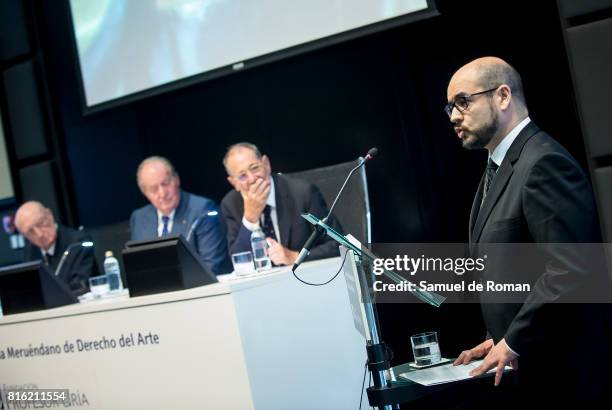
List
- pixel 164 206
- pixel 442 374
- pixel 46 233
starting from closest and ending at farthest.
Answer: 1. pixel 442 374
2. pixel 164 206
3. pixel 46 233

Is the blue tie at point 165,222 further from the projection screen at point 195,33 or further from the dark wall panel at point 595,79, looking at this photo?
the dark wall panel at point 595,79

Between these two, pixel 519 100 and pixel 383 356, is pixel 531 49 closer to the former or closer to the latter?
pixel 519 100

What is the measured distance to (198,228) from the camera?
348cm

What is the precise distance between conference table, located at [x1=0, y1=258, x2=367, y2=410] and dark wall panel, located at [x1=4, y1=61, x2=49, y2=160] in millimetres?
2428

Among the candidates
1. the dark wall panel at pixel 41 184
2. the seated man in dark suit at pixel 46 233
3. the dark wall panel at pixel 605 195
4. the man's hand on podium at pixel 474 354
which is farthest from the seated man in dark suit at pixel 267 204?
the dark wall panel at pixel 41 184

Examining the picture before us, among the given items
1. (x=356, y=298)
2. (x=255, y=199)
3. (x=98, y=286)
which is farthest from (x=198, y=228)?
(x=356, y=298)

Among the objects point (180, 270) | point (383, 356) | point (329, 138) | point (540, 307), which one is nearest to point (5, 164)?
point (329, 138)

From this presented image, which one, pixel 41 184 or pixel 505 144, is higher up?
pixel 41 184

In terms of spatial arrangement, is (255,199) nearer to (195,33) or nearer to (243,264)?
(243,264)

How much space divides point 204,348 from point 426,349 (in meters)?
0.64

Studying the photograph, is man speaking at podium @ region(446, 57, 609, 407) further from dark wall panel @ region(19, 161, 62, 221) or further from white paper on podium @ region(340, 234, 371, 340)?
dark wall panel @ region(19, 161, 62, 221)

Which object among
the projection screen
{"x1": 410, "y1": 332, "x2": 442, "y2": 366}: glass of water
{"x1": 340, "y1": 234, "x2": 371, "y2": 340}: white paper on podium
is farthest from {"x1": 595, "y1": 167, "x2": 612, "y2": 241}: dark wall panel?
{"x1": 340, "y1": 234, "x2": 371, "y2": 340}: white paper on podium

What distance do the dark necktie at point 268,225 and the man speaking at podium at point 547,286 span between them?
1.60 metres

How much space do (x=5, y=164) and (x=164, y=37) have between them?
1.55 metres
